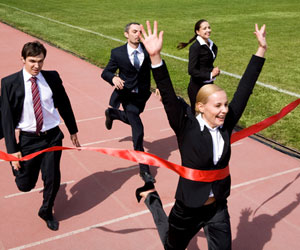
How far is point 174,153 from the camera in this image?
7.68 metres

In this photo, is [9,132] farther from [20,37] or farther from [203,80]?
[20,37]

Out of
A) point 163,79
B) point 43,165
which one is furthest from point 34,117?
point 163,79

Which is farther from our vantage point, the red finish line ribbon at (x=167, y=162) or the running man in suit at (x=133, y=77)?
the running man in suit at (x=133, y=77)

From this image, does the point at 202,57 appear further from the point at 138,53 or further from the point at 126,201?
the point at 126,201

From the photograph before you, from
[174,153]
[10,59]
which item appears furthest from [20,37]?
[174,153]

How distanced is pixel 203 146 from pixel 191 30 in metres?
20.0

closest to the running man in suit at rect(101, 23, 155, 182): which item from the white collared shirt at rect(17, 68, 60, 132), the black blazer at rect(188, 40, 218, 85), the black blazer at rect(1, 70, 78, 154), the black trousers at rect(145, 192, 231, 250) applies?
the black blazer at rect(188, 40, 218, 85)

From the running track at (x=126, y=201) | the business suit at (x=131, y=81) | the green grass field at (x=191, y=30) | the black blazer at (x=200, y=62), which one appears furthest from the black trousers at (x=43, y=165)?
the green grass field at (x=191, y=30)

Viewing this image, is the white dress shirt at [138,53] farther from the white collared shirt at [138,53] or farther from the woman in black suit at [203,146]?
the woman in black suit at [203,146]

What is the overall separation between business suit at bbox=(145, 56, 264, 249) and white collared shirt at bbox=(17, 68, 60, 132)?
198 centimetres

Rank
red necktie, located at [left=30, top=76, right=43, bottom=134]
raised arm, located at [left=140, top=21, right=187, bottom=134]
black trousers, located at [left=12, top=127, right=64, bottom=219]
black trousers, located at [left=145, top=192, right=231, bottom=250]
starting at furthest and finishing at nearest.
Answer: black trousers, located at [left=12, top=127, right=64, bottom=219], red necktie, located at [left=30, top=76, right=43, bottom=134], black trousers, located at [left=145, top=192, right=231, bottom=250], raised arm, located at [left=140, top=21, right=187, bottom=134]

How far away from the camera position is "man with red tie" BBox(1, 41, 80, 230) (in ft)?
15.7

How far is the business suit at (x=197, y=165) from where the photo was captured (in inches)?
140

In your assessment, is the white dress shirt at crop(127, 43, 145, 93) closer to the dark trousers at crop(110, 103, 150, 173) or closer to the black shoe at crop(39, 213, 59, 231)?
the dark trousers at crop(110, 103, 150, 173)
